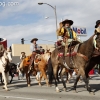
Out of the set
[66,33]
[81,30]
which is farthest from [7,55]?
[81,30]

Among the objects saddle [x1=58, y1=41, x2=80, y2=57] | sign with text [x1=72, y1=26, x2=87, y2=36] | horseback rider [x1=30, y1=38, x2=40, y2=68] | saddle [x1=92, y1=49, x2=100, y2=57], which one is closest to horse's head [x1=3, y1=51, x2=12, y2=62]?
horseback rider [x1=30, y1=38, x2=40, y2=68]

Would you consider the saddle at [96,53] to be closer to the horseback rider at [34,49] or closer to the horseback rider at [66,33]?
the horseback rider at [66,33]

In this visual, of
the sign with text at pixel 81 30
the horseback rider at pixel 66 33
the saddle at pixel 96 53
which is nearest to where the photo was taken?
the saddle at pixel 96 53

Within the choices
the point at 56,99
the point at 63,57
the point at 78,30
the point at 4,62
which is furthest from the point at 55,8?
the point at 56,99

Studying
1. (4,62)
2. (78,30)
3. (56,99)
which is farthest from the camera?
(78,30)

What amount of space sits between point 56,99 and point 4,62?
5481 mm

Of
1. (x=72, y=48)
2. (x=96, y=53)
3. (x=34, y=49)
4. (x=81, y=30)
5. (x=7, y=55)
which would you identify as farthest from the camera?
(x=81, y=30)

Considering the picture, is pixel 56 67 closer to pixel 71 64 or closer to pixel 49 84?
pixel 71 64

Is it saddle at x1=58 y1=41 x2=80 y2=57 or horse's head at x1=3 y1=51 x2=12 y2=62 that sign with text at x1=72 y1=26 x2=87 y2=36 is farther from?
saddle at x1=58 y1=41 x2=80 y2=57

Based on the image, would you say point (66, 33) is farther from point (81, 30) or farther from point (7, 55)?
point (81, 30)

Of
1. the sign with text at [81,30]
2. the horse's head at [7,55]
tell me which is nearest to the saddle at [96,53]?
the horse's head at [7,55]

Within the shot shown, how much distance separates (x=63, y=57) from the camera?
41.2 feet

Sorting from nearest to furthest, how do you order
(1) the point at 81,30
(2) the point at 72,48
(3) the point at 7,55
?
(2) the point at 72,48 → (3) the point at 7,55 → (1) the point at 81,30

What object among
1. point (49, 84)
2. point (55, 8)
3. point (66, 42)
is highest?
point (55, 8)
